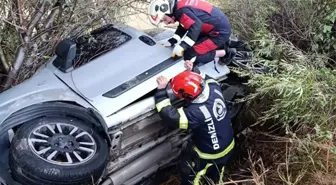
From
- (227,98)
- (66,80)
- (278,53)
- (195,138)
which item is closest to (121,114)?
(66,80)

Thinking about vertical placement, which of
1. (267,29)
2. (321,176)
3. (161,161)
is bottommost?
(161,161)

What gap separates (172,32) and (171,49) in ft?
2.62

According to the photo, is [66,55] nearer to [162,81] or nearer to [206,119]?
[162,81]

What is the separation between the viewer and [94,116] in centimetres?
350

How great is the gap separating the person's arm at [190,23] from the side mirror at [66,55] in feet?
4.01

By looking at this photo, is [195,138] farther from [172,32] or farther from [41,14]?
[41,14]

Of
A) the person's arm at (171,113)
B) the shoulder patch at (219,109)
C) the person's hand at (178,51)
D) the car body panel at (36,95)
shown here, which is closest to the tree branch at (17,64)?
the car body panel at (36,95)

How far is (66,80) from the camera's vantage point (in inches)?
153

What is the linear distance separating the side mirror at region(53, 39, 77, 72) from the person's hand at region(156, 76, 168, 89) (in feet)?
2.74

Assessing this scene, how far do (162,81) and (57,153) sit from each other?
1146 millimetres

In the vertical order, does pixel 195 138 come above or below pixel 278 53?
below

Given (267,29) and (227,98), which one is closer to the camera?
(227,98)

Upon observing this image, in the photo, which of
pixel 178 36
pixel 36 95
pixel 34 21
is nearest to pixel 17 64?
pixel 34 21

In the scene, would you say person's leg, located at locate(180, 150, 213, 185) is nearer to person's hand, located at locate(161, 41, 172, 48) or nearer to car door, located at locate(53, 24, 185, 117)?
car door, located at locate(53, 24, 185, 117)
